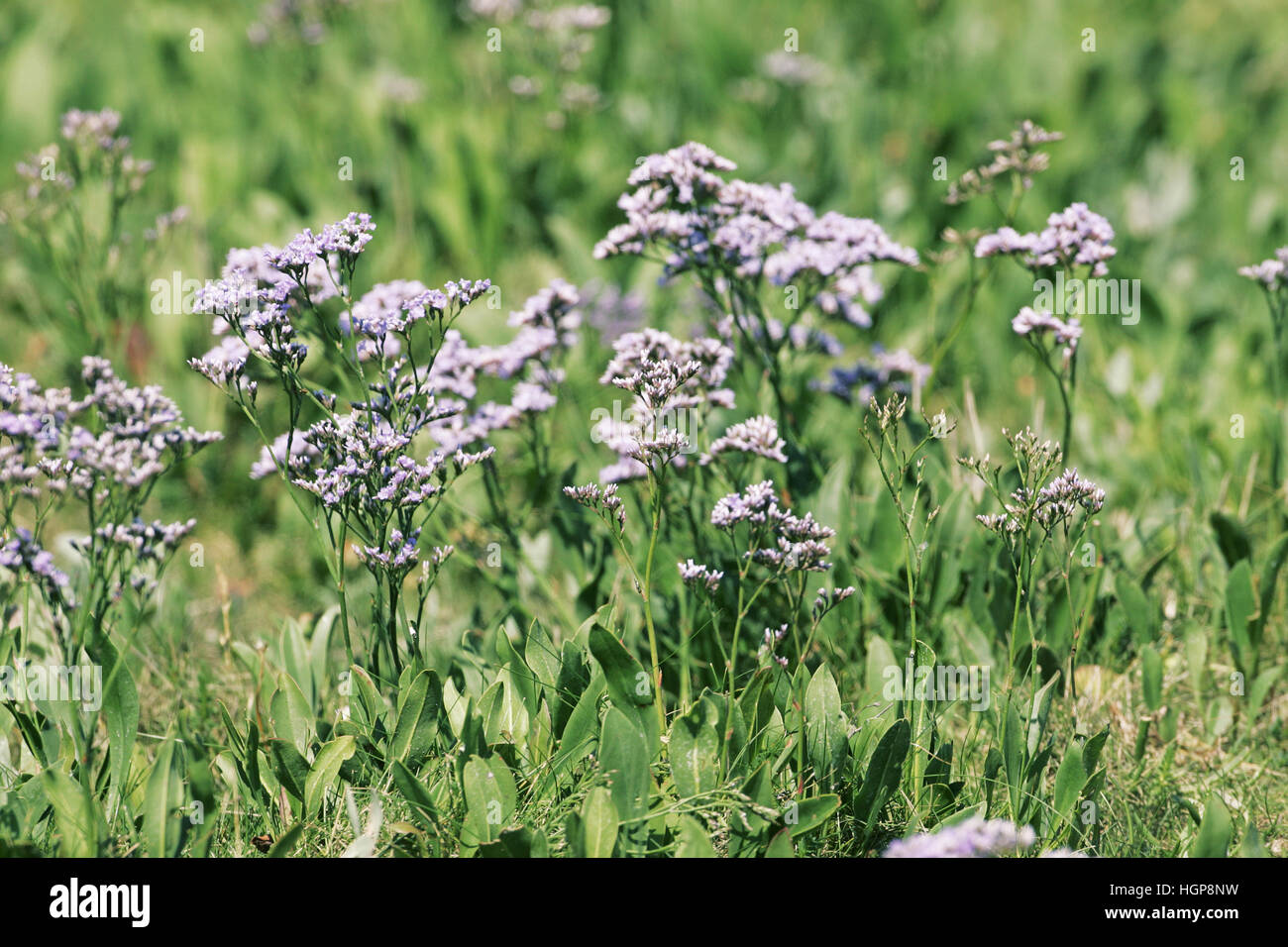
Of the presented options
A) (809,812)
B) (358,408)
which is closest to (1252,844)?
(809,812)

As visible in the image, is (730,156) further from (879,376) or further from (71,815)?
(71,815)

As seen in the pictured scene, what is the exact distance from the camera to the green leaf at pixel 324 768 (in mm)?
2656

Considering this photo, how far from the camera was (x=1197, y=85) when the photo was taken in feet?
22.0

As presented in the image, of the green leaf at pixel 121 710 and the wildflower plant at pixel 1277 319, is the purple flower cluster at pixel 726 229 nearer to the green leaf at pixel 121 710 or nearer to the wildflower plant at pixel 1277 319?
the wildflower plant at pixel 1277 319

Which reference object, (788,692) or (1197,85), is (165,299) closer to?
(788,692)

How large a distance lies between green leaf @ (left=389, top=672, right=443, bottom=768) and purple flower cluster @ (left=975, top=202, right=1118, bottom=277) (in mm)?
1847

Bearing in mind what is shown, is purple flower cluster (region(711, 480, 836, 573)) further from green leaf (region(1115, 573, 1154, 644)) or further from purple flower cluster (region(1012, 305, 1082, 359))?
green leaf (region(1115, 573, 1154, 644))

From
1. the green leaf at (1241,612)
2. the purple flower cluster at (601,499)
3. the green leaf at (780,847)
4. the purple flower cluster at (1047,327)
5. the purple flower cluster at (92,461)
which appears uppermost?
the purple flower cluster at (1047,327)

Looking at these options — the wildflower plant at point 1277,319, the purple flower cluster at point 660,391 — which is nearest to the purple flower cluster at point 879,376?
the purple flower cluster at point 660,391

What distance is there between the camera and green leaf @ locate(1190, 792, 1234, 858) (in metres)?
2.39

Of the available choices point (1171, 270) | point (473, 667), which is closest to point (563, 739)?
point (473, 667)


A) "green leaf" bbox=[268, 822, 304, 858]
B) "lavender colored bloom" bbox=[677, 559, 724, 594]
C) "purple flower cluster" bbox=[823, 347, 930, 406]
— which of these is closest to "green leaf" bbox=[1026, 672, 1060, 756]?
"lavender colored bloom" bbox=[677, 559, 724, 594]

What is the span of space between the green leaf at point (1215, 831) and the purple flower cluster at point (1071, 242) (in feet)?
4.46
